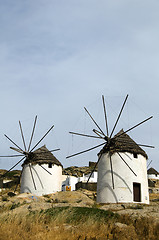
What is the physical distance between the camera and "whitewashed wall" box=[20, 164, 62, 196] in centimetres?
2623

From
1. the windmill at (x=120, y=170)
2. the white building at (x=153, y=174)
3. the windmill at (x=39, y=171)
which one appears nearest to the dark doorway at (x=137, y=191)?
the windmill at (x=120, y=170)

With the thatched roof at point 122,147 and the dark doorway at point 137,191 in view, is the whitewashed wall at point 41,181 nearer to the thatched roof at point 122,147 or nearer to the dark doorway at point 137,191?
the thatched roof at point 122,147

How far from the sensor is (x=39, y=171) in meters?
26.7

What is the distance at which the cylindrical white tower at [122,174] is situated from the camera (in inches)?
747

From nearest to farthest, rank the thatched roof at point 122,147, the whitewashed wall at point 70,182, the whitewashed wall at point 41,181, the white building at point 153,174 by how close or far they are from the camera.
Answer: the thatched roof at point 122,147 → the whitewashed wall at point 41,181 → the whitewashed wall at point 70,182 → the white building at point 153,174

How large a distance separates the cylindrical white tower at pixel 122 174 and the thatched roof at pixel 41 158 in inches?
326

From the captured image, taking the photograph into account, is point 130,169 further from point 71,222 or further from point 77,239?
point 77,239

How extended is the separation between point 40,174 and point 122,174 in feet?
32.9

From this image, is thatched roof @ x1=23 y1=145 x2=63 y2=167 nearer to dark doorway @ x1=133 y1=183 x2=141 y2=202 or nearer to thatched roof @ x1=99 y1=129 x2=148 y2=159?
thatched roof @ x1=99 y1=129 x2=148 y2=159

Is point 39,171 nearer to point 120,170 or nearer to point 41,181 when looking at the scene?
point 41,181

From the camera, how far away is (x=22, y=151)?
90.5ft

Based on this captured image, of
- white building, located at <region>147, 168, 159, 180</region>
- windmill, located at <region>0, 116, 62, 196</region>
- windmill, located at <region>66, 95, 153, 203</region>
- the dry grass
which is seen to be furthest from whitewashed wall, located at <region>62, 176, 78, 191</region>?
white building, located at <region>147, 168, 159, 180</region>

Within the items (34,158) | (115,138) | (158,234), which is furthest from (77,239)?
(34,158)

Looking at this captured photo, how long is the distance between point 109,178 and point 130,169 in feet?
5.22
